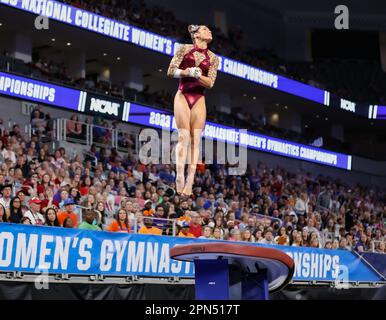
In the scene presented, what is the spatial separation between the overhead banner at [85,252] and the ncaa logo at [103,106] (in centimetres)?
1146

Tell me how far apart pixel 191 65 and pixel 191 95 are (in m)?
0.30

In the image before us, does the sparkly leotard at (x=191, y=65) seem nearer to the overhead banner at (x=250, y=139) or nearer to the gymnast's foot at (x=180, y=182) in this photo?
the gymnast's foot at (x=180, y=182)

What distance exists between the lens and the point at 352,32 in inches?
1654

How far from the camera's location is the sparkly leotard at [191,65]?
285 inches

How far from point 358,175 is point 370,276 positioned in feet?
77.5

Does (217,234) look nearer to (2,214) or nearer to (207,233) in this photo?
(207,233)

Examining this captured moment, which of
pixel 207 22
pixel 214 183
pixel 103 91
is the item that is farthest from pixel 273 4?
pixel 214 183

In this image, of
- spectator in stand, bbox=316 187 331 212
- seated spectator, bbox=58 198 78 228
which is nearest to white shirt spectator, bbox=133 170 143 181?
seated spectator, bbox=58 198 78 228

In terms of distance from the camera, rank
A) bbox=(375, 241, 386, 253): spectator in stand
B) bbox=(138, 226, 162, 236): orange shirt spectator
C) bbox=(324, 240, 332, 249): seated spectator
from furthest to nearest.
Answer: bbox=(375, 241, 386, 253): spectator in stand < bbox=(324, 240, 332, 249): seated spectator < bbox=(138, 226, 162, 236): orange shirt spectator

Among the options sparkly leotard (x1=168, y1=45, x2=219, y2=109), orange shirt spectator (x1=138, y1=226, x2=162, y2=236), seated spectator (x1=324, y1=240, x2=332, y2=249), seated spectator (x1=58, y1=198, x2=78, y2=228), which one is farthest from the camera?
seated spectator (x1=324, y1=240, x2=332, y2=249)

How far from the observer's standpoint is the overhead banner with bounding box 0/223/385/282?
1078 centimetres

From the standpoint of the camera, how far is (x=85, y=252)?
11.7 m

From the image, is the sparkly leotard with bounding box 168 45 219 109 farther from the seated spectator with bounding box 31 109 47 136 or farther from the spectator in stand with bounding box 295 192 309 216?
the spectator in stand with bounding box 295 192 309 216

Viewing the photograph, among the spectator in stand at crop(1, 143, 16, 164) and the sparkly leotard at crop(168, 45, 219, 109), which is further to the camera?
the spectator in stand at crop(1, 143, 16, 164)
